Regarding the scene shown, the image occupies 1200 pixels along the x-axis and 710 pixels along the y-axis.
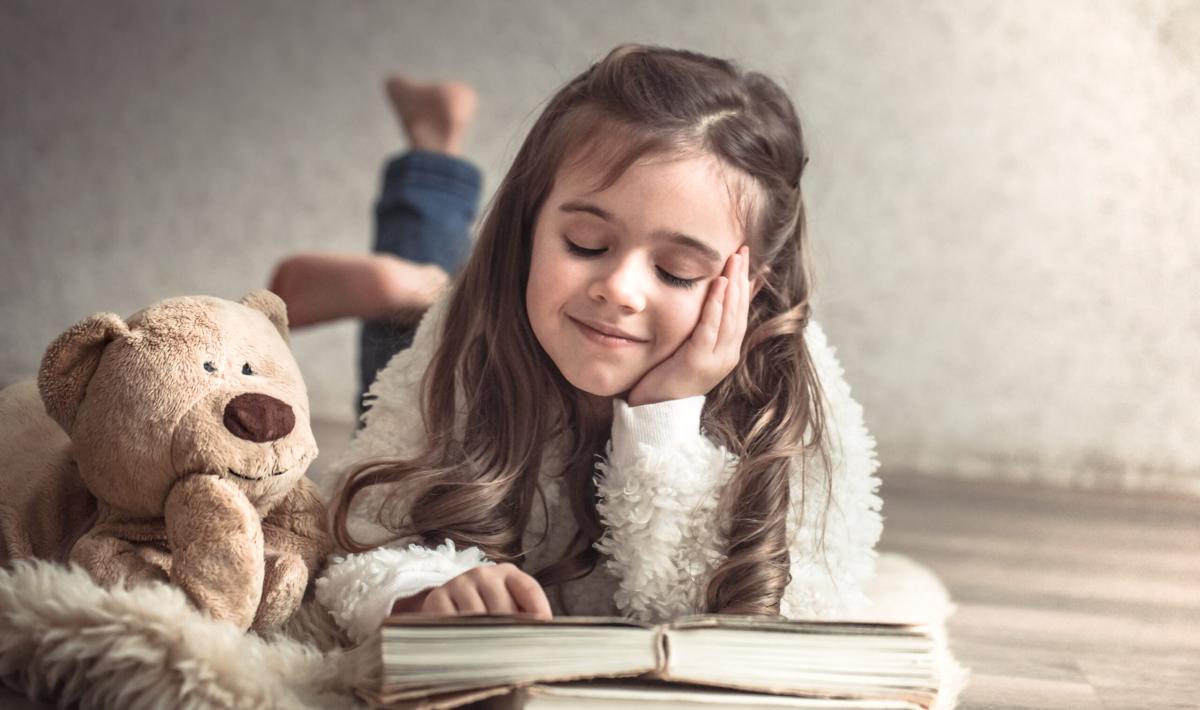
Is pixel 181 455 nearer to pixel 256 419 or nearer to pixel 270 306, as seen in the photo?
pixel 256 419

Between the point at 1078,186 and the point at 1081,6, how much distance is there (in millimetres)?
345

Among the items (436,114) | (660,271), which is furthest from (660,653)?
(436,114)

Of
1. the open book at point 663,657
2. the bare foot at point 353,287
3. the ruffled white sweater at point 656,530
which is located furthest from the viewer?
the bare foot at point 353,287

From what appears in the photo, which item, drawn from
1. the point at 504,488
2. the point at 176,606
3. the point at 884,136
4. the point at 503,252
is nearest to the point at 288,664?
the point at 176,606

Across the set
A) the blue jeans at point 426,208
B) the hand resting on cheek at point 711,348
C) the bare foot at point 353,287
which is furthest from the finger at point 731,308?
the blue jeans at point 426,208

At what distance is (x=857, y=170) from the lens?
228 centimetres

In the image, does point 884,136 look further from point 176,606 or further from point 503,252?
point 176,606

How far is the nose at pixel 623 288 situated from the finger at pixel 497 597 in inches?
9.1

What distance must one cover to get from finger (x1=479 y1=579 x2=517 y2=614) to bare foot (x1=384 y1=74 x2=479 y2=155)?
100 centimetres

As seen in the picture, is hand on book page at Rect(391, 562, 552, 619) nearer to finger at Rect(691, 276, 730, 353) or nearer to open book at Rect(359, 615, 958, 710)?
open book at Rect(359, 615, 958, 710)

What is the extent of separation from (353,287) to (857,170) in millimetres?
1260

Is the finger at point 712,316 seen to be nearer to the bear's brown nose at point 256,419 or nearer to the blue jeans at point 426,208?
the bear's brown nose at point 256,419

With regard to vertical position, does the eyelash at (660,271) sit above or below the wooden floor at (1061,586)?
above

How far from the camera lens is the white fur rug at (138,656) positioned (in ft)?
2.11
